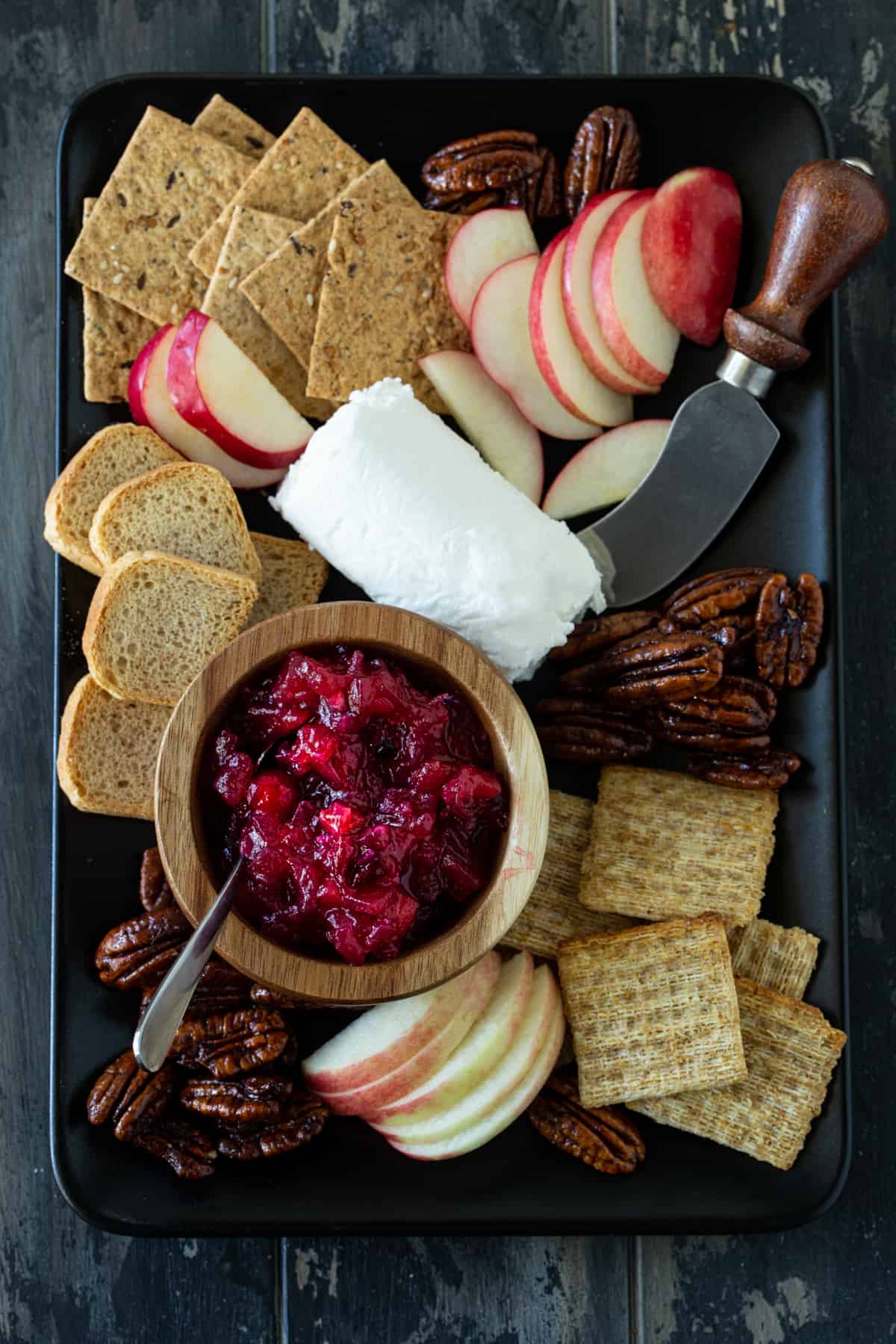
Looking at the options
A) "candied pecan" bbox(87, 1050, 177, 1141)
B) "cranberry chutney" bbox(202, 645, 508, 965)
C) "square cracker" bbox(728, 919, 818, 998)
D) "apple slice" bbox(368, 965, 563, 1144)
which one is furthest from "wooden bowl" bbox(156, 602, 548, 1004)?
"square cracker" bbox(728, 919, 818, 998)

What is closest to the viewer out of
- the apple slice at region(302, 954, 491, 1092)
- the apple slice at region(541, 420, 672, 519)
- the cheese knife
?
the apple slice at region(302, 954, 491, 1092)

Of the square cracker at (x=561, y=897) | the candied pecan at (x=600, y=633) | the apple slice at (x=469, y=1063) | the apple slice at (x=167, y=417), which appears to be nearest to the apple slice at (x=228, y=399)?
the apple slice at (x=167, y=417)

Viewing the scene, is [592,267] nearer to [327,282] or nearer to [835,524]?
[327,282]

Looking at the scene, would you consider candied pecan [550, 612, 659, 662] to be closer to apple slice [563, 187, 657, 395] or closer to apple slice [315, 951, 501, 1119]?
apple slice [563, 187, 657, 395]

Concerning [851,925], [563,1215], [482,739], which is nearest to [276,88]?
[482,739]

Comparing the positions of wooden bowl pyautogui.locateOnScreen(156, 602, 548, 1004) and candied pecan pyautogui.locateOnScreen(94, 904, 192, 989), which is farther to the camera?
candied pecan pyautogui.locateOnScreen(94, 904, 192, 989)

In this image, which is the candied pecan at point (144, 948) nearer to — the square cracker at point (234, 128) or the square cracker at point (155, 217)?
the square cracker at point (155, 217)
